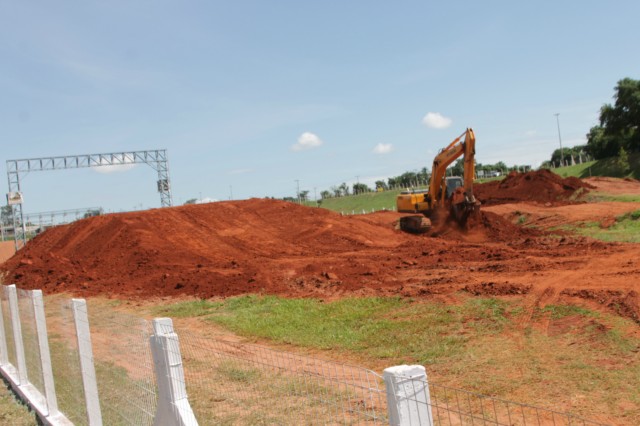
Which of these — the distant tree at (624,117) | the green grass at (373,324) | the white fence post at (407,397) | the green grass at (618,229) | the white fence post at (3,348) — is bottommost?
the green grass at (373,324)

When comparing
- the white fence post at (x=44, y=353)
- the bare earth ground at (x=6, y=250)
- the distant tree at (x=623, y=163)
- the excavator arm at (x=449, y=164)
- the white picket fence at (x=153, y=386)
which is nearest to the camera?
the white picket fence at (x=153, y=386)

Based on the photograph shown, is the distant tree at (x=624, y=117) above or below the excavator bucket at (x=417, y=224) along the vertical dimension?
above

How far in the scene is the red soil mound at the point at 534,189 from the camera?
37.5 m

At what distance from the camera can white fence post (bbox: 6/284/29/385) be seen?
7.99 meters

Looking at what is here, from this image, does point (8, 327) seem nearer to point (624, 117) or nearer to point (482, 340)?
point (482, 340)

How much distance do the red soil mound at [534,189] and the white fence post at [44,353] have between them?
33.6 metres

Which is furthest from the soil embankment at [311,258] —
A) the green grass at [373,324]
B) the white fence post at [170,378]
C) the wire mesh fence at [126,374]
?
the white fence post at [170,378]

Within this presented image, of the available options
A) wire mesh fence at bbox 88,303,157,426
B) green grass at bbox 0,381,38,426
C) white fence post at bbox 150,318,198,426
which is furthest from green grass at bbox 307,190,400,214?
white fence post at bbox 150,318,198,426

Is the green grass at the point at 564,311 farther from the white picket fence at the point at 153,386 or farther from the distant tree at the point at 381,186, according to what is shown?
the distant tree at the point at 381,186

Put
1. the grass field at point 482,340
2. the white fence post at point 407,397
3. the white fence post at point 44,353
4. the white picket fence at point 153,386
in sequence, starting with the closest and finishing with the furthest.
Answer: the white fence post at point 407,397, the white picket fence at point 153,386, the white fence post at point 44,353, the grass field at point 482,340

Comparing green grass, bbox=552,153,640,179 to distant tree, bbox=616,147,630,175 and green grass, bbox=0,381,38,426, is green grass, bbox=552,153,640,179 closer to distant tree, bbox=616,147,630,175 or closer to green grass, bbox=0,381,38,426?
distant tree, bbox=616,147,630,175

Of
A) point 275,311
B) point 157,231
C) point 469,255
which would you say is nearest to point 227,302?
point 275,311

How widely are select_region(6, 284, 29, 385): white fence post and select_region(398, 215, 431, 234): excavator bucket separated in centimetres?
2324

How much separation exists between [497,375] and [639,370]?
1.78m
